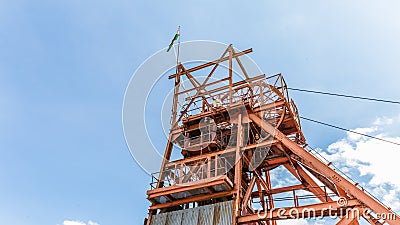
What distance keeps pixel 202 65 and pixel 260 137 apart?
6944 mm

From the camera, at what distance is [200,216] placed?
17234 mm

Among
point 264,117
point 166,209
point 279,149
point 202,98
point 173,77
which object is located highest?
point 173,77

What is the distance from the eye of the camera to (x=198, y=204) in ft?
63.5

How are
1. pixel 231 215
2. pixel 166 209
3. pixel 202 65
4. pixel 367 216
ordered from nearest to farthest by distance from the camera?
pixel 367 216 < pixel 231 215 < pixel 166 209 < pixel 202 65

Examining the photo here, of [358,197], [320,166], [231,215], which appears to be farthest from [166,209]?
[358,197]

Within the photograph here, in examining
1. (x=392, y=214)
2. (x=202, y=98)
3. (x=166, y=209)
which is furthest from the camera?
(x=202, y=98)

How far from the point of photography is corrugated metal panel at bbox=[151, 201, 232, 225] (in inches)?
653

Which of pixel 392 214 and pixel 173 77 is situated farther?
pixel 173 77

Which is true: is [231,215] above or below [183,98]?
below

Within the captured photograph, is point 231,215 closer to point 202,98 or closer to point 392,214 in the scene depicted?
point 392,214

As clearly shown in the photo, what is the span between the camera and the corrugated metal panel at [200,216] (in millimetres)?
16594

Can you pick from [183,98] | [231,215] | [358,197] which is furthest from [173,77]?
[358,197]

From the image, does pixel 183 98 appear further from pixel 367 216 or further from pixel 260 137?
pixel 367 216

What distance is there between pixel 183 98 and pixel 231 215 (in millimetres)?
9424
